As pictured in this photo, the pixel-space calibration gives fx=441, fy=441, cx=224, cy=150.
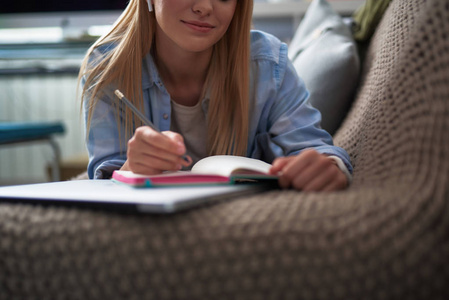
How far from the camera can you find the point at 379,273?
39cm

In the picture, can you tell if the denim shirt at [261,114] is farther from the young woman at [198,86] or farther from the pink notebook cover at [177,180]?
the pink notebook cover at [177,180]

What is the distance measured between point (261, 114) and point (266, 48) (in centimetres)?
15

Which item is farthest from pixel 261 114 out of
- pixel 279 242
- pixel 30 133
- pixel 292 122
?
pixel 30 133

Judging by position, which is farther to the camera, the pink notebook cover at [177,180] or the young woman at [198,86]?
the young woman at [198,86]

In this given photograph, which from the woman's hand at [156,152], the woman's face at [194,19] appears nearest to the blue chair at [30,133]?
the woman's face at [194,19]

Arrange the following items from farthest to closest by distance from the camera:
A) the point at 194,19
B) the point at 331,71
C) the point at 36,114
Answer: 1. the point at 36,114
2. the point at 331,71
3. the point at 194,19

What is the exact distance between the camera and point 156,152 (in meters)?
0.57

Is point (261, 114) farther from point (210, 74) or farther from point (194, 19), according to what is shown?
point (194, 19)

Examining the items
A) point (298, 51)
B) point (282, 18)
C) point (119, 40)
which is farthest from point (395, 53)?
point (282, 18)

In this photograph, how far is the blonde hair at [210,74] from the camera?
33.8 inches

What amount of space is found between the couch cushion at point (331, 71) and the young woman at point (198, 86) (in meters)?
0.16

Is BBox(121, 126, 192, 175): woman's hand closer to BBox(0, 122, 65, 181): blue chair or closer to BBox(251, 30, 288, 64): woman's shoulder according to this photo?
BBox(251, 30, 288, 64): woman's shoulder

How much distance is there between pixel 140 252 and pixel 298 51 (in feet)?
3.37

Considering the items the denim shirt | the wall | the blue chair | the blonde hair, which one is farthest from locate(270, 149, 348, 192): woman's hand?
the wall
